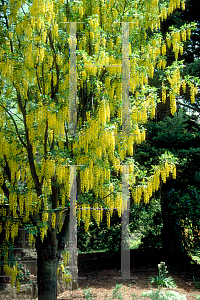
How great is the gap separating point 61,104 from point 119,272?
4.42m

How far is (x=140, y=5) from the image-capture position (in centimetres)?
491

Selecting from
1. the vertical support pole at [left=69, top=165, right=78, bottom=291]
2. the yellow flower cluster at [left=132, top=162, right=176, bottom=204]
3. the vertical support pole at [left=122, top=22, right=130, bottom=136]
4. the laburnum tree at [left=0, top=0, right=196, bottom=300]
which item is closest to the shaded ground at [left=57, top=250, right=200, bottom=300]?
the vertical support pole at [left=69, top=165, right=78, bottom=291]

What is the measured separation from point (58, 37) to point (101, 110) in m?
1.26

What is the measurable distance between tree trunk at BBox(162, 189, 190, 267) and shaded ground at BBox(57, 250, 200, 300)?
323 mm

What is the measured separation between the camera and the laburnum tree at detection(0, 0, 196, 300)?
3.87 m

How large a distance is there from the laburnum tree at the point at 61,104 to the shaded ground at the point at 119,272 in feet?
5.22

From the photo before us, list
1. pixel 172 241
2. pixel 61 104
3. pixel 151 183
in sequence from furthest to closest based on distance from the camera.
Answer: pixel 172 241, pixel 151 183, pixel 61 104

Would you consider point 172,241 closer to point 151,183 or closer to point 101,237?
point 101,237

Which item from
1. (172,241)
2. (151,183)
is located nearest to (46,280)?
(151,183)

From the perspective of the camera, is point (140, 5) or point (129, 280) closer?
point (140, 5)

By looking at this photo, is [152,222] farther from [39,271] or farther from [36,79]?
[36,79]

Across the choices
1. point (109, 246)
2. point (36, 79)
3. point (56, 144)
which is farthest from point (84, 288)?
point (36, 79)

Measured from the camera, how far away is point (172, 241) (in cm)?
715

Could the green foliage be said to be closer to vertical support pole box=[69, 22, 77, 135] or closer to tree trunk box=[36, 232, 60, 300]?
tree trunk box=[36, 232, 60, 300]
